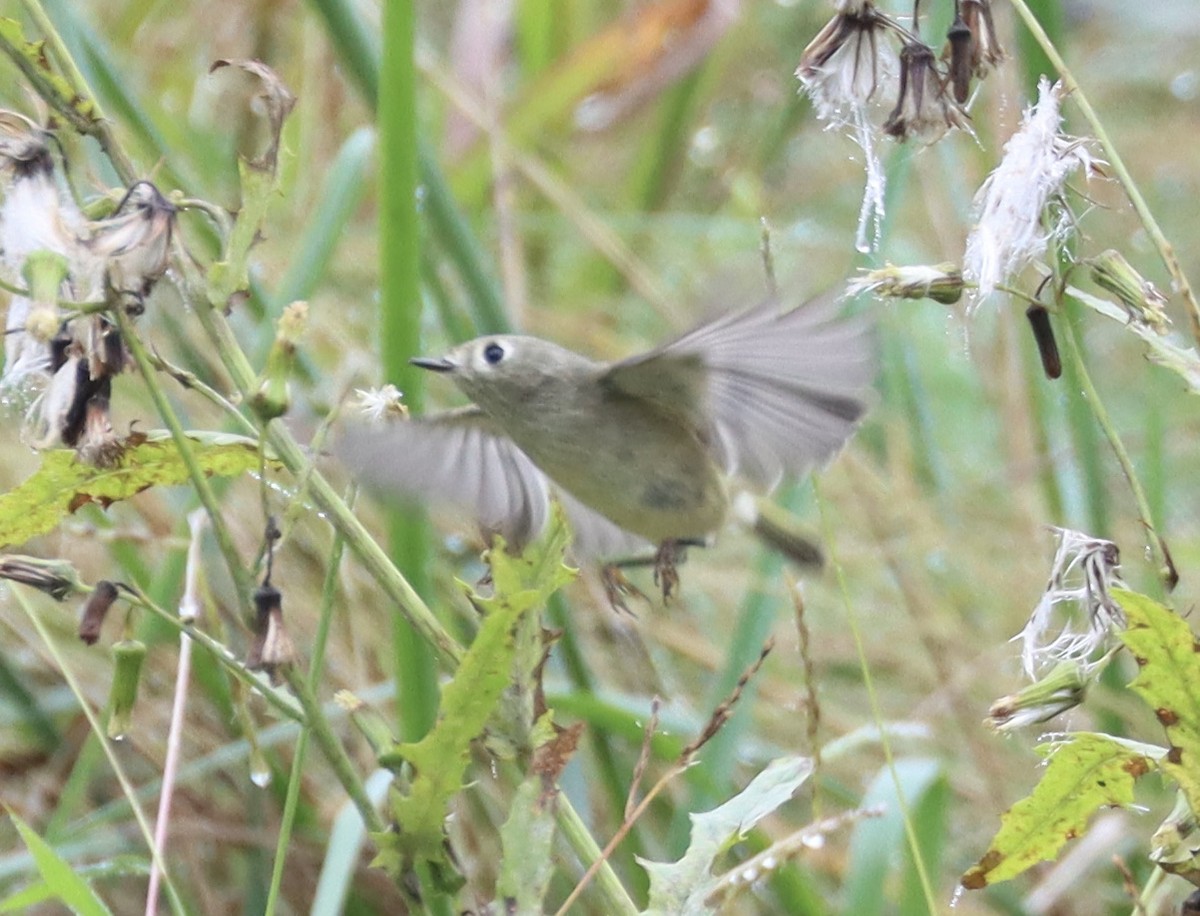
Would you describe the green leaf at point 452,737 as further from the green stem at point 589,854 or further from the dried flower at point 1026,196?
the dried flower at point 1026,196

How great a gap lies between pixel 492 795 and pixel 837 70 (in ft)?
3.16

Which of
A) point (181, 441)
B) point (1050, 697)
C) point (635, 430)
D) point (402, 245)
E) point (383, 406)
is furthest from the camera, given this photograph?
point (635, 430)

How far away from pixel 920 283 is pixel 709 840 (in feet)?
0.98

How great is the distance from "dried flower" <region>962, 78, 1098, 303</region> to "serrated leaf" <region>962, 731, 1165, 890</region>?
22 centimetres

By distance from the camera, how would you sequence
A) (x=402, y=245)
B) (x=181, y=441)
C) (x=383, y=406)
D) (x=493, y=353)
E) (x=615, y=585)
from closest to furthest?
(x=181, y=441) < (x=383, y=406) < (x=402, y=245) < (x=615, y=585) < (x=493, y=353)

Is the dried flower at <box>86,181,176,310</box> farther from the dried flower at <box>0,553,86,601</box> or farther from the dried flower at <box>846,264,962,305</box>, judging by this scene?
the dried flower at <box>846,264,962,305</box>

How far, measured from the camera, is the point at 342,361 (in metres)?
2.03

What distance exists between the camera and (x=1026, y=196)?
723 millimetres

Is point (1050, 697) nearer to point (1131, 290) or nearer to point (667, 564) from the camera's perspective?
point (1131, 290)

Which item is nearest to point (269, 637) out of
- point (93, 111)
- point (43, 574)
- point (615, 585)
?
point (43, 574)

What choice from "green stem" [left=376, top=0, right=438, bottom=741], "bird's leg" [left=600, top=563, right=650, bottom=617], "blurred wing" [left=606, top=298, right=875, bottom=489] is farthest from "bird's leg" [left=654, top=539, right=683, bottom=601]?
"green stem" [left=376, top=0, right=438, bottom=741]

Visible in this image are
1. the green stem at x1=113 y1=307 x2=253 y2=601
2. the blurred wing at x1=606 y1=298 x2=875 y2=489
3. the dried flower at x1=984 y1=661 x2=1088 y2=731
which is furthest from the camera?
the blurred wing at x1=606 y1=298 x2=875 y2=489

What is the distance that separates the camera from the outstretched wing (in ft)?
3.35

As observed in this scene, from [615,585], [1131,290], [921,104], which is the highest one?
[921,104]
